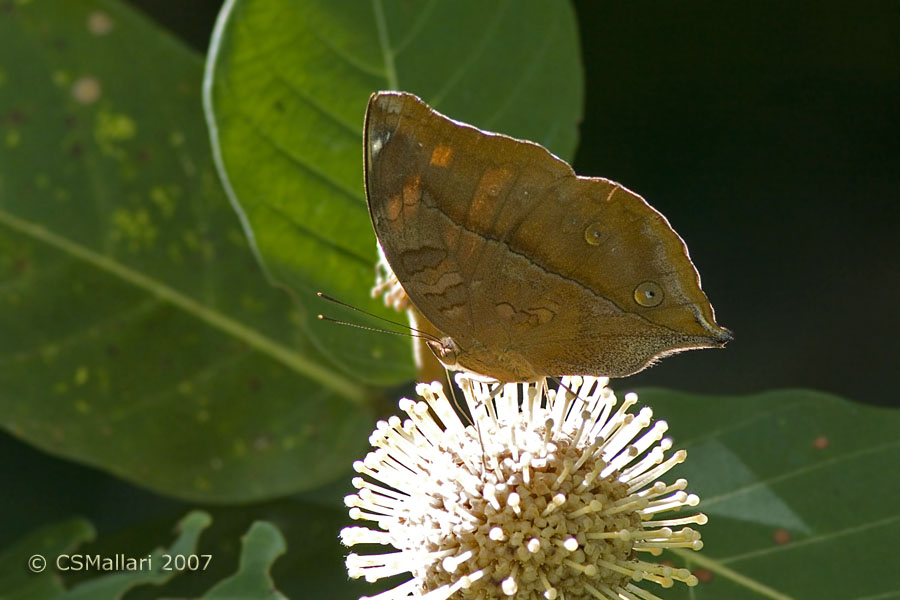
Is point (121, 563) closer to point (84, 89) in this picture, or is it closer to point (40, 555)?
point (40, 555)

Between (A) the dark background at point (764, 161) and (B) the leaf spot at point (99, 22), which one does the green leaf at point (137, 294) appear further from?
(A) the dark background at point (764, 161)

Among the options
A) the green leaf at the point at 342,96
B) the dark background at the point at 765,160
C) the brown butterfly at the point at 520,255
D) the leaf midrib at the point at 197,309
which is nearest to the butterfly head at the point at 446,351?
the brown butterfly at the point at 520,255

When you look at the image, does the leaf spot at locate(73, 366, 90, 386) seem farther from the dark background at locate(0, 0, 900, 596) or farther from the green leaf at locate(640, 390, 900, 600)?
the green leaf at locate(640, 390, 900, 600)

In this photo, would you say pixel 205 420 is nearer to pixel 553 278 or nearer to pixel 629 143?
pixel 553 278

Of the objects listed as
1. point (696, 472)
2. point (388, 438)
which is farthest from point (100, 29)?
point (696, 472)

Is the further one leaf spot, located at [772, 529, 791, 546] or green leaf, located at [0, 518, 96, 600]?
green leaf, located at [0, 518, 96, 600]

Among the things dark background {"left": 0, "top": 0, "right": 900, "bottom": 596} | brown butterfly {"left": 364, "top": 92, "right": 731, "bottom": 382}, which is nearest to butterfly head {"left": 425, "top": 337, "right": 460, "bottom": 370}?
brown butterfly {"left": 364, "top": 92, "right": 731, "bottom": 382}

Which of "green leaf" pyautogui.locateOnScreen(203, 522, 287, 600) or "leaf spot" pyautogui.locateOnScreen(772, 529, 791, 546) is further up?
"green leaf" pyautogui.locateOnScreen(203, 522, 287, 600)

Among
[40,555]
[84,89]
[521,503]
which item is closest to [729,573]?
[521,503]
